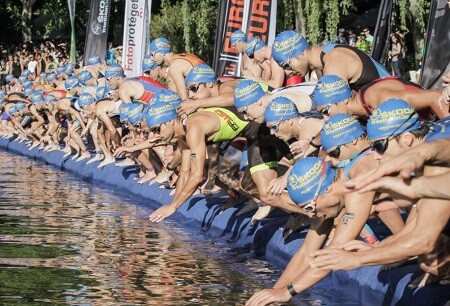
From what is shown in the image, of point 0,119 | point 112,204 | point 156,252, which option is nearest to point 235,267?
point 156,252

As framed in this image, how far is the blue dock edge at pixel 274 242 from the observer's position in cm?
890

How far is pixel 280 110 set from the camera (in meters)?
11.1

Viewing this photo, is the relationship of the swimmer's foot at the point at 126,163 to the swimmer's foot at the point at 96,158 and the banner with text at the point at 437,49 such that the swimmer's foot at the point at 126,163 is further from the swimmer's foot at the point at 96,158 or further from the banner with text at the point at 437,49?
the banner with text at the point at 437,49

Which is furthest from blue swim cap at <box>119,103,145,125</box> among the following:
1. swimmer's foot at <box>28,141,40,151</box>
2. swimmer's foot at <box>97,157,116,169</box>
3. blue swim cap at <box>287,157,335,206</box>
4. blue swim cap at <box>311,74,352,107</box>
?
swimmer's foot at <box>28,141,40,151</box>

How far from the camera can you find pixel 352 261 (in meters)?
6.63

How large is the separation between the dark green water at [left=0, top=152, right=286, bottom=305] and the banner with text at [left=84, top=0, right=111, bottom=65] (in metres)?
10.4

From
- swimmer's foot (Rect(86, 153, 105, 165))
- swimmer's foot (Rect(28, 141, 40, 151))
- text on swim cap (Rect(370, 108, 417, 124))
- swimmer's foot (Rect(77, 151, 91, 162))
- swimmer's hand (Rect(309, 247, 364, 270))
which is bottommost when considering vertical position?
swimmer's foot (Rect(28, 141, 40, 151))

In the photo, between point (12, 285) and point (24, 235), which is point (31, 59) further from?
point (12, 285)

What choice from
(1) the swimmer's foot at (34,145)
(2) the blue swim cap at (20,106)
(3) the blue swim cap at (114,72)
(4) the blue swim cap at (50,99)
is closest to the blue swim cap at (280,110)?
(3) the blue swim cap at (114,72)

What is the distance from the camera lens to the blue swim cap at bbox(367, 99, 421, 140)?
7.86m

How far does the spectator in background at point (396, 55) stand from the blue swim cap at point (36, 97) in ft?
28.2

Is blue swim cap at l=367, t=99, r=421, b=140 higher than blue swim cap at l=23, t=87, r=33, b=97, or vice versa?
blue swim cap at l=367, t=99, r=421, b=140

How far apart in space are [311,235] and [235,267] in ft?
Answer: 9.69

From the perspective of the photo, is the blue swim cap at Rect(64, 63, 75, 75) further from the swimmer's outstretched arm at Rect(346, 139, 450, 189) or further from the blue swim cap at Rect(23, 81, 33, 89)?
the swimmer's outstretched arm at Rect(346, 139, 450, 189)
